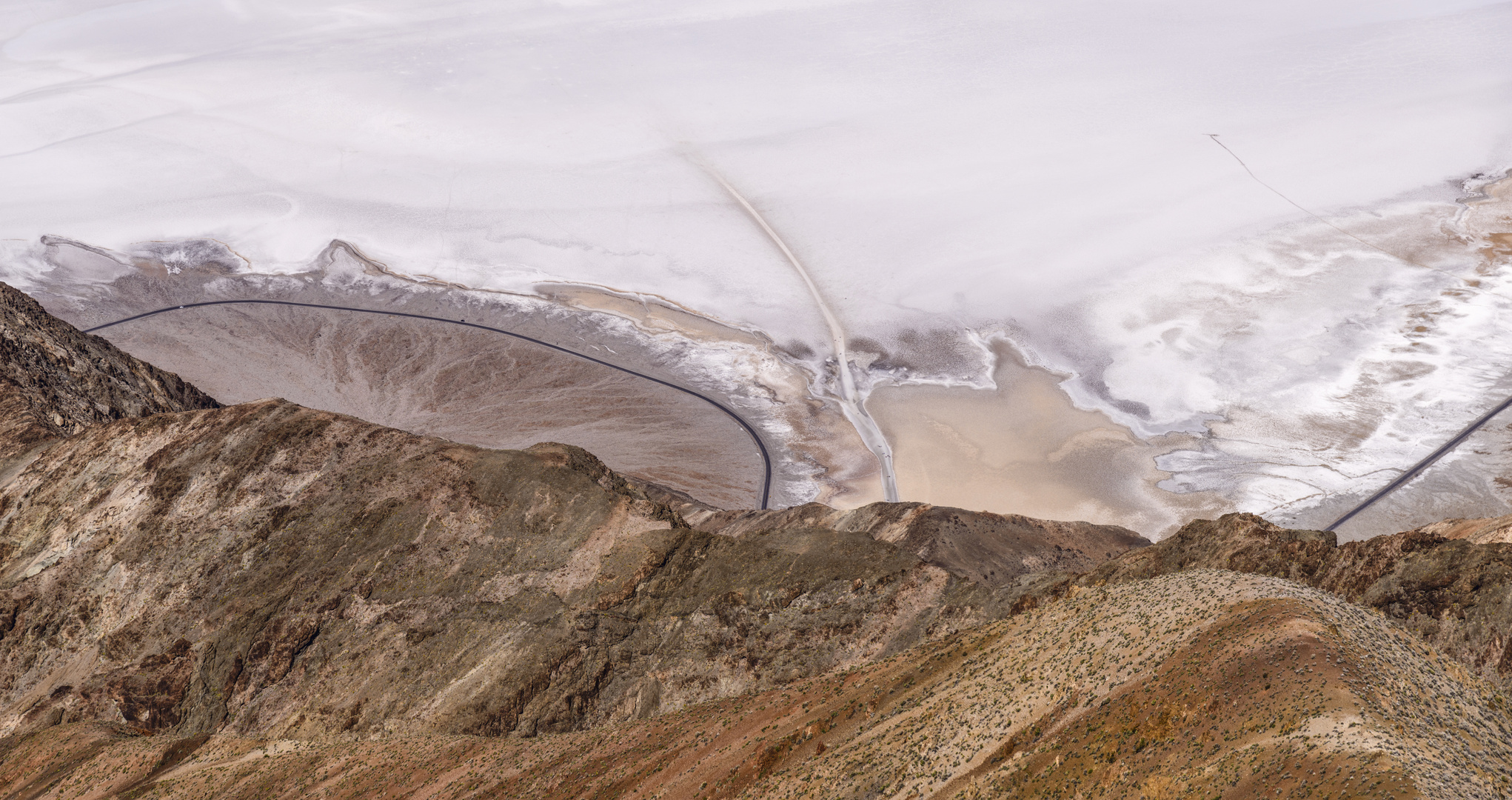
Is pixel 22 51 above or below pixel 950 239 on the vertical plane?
above

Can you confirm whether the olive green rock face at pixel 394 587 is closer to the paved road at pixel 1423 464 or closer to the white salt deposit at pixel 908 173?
the paved road at pixel 1423 464

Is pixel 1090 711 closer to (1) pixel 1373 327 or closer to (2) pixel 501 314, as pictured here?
(1) pixel 1373 327

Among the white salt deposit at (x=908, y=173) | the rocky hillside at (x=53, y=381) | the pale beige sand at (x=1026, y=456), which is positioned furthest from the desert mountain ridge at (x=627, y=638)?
the white salt deposit at (x=908, y=173)

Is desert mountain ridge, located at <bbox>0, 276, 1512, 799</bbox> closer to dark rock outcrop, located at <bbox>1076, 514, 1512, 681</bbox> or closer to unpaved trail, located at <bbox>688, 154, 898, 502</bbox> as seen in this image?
dark rock outcrop, located at <bbox>1076, 514, 1512, 681</bbox>

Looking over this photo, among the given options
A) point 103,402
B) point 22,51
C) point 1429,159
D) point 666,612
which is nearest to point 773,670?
point 666,612

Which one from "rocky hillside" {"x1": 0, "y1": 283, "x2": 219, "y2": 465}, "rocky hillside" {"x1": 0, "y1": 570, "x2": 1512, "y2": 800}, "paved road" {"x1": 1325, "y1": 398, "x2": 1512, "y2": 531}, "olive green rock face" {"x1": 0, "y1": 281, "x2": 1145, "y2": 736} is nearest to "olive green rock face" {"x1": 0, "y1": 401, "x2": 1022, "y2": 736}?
"olive green rock face" {"x1": 0, "y1": 281, "x2": 1145, "y2": 736}

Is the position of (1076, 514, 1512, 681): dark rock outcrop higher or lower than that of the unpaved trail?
higher
